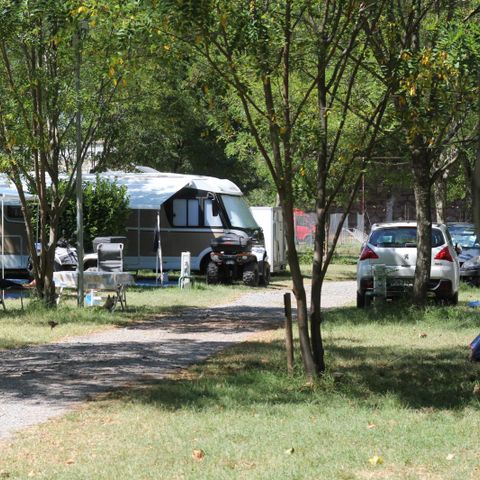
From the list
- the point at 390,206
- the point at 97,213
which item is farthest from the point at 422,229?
the point at 390,206

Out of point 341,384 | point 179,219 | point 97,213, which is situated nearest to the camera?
point 341,384

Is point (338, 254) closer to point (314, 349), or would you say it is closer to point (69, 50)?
point (69, 50)

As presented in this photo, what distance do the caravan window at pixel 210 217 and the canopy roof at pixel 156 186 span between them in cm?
40

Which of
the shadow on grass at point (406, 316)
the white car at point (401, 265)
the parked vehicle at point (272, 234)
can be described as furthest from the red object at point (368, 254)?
the parked vehicle at point (272, 234)

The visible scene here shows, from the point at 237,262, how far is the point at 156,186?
4.27 m

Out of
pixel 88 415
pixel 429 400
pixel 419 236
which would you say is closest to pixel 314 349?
pixel 429 400

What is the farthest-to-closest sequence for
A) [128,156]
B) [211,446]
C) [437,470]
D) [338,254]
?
[338,254] → [128,156] → [211,446] → [437,470]

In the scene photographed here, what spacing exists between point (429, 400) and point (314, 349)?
5.09 feet

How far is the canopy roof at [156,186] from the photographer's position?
2805 centimetres

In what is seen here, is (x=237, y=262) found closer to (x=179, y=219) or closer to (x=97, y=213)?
(x=179, y=219)

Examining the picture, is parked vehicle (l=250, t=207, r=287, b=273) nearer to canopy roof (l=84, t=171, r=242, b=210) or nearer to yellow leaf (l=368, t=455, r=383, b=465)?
canopy roof (l=84, t=171, r=242, b=210)

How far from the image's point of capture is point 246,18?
359 inches

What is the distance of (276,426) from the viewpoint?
23.9ft

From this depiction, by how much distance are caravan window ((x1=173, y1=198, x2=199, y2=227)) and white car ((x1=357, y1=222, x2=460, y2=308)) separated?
37.6ft
